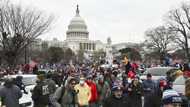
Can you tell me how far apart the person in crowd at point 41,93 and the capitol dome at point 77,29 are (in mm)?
164639

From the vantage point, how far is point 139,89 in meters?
11.5

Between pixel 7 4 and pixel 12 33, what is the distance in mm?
2502


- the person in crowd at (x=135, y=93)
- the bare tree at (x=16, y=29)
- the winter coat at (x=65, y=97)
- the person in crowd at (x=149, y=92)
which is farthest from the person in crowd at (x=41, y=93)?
the bare tree at (x=16, y=29)

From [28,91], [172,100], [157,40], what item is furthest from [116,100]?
[157,40]

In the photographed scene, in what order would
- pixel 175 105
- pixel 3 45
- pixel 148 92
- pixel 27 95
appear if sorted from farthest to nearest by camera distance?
pixel 3 45 < pixel 27 95 < pixel 148 92 < pixel 175 105

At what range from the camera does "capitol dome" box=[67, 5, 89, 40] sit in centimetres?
17712

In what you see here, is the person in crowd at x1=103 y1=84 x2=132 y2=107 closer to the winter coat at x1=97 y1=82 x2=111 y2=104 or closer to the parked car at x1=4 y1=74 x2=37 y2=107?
the parked car at x1=4 y1=74 x2=37 y2=107

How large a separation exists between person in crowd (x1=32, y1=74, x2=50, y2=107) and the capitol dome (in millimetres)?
164639

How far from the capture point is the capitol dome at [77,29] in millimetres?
177125

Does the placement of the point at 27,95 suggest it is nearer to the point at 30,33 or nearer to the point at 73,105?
the point at 73,105

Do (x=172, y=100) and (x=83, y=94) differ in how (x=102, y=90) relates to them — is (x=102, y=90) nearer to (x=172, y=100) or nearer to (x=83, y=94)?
(x=83, y=94)

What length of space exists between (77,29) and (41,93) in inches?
6485

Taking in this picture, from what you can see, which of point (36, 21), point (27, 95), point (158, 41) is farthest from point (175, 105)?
point (158, 41)

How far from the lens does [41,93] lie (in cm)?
1208
